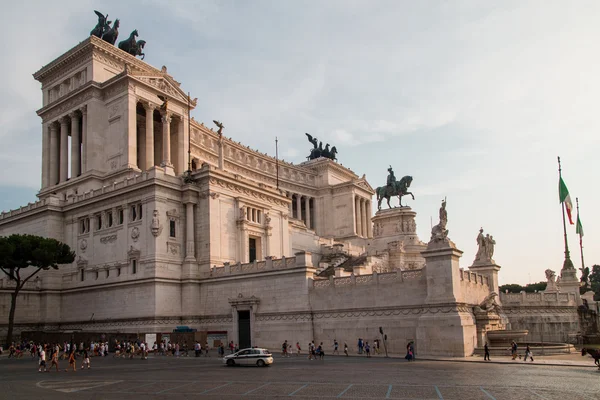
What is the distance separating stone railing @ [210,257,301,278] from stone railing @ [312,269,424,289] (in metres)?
3.05

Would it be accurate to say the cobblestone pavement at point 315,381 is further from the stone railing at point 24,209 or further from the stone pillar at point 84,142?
the stone pillar at point 84,142

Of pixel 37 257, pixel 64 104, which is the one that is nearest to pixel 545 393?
pixel 37 257

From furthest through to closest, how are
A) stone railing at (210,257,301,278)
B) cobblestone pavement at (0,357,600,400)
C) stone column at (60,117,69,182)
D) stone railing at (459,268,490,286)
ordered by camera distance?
stone column at (60,117,69,182) → stone railing at (210,257,301,278) → stone railing at (459,268,490,286) → cobblestone pavement at (0,357,600,400)

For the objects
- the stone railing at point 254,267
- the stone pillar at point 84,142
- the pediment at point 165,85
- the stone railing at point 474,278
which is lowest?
the stone railing at point 474,278

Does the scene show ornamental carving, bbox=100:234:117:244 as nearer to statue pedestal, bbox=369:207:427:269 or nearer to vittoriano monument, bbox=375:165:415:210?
statue pedestal, bbox=369:207:427:269

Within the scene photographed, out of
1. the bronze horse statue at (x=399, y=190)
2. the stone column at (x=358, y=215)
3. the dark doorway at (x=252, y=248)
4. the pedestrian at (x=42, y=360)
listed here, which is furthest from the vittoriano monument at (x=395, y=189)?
the pedestrian at (x=42, y=360)

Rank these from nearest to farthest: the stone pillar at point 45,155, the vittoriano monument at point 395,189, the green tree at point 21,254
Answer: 1. the green tree at point 21,254
2. the stone pillar at point 45,155
3. the vittoriano monument at point 395,189

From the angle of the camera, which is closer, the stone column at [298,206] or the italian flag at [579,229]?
the italian flag at [579,229]

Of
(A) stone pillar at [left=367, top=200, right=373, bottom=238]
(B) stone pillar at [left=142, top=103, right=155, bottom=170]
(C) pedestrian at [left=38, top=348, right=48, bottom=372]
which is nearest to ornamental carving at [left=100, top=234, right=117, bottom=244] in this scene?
(B) stone pillar at [left=142, top=103, right=155, bottom=170]

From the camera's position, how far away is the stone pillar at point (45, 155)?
80500mm

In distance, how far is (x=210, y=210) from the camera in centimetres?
5847

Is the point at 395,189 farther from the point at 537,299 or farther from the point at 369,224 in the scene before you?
the point at 537,299

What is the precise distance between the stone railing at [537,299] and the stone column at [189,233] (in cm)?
2934

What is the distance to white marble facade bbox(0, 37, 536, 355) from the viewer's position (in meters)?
45.5
